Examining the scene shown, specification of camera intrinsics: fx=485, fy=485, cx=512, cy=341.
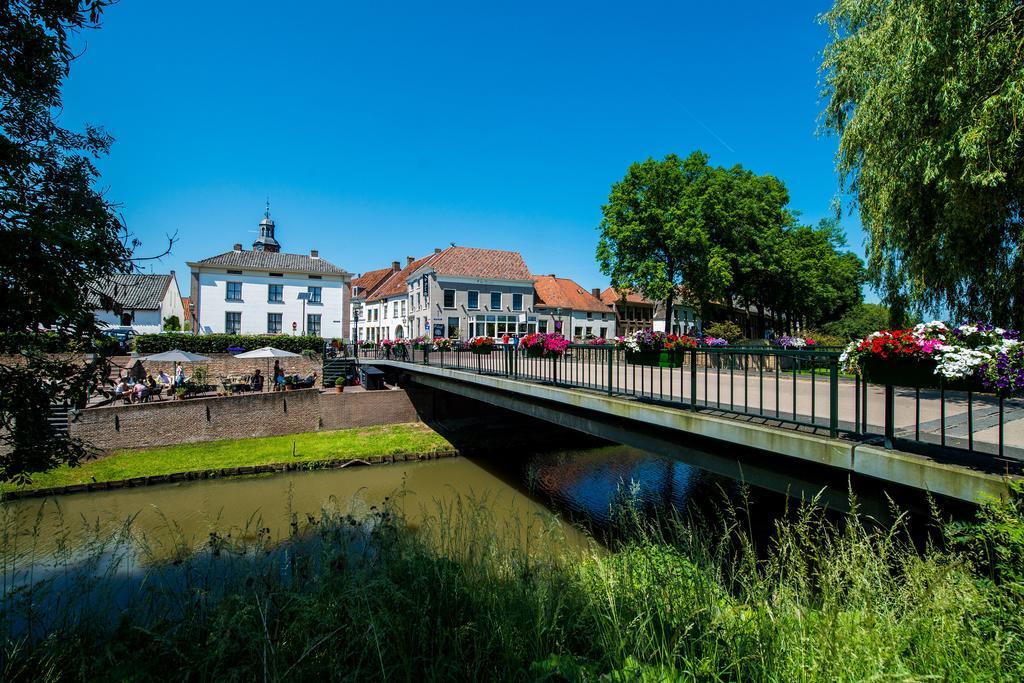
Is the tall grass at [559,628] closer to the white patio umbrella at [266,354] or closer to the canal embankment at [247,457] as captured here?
the canal embankment at [247,457]

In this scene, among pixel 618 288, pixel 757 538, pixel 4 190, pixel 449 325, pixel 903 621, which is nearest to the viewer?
pixel 903 621

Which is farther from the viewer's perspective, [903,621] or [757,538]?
[757,538]

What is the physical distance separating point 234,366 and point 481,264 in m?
24.2

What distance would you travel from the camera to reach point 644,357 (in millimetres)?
8828

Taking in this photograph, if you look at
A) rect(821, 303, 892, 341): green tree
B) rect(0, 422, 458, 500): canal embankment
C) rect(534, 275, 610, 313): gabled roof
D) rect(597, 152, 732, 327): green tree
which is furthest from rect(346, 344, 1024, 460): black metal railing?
rect(534, 275, 610, 313): gabled roof

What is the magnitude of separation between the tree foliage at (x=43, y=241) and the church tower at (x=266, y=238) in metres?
56.0

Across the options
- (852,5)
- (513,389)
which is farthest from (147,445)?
(852,5)

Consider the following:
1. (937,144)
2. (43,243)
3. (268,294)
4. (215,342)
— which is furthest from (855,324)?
(268,294)

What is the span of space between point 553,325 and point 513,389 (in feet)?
119

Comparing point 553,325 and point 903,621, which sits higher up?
point 553,325

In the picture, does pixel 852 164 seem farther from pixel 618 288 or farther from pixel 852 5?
pixel 618 288

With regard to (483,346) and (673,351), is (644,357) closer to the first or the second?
(673,351)

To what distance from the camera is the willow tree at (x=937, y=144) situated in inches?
301

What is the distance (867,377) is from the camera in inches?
192
